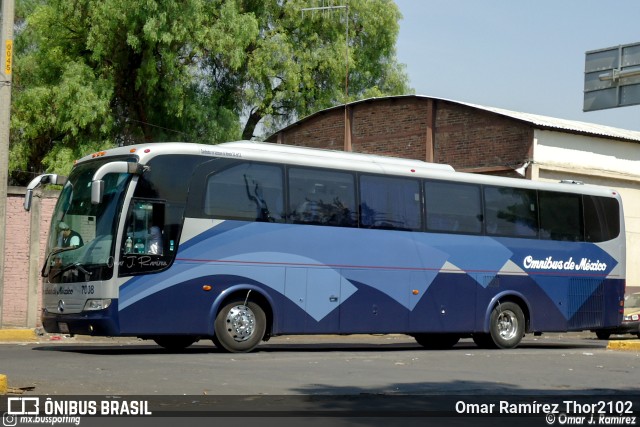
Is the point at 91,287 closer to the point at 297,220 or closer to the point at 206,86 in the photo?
the point at 297,220

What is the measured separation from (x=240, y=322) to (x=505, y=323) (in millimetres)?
6490

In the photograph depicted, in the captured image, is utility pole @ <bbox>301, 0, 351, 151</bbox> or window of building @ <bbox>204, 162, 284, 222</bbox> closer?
window of building @ <bbox>204, 162, 284, 222</bbox>

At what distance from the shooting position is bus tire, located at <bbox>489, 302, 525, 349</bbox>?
69.1ft

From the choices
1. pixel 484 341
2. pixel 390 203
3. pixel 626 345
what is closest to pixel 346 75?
pixel 484 341

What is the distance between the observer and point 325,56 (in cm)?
4478

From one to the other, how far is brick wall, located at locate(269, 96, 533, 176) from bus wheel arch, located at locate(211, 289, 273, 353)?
15.5 meters

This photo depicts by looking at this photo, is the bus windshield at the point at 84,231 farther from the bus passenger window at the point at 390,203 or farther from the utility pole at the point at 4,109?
the bus passenger window at the point at 390,203

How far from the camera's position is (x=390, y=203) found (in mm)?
19609

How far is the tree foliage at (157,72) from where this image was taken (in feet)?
120

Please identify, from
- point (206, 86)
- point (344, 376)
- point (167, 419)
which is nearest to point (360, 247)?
point (344, 376)

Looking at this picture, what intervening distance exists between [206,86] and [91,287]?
25.3 meters

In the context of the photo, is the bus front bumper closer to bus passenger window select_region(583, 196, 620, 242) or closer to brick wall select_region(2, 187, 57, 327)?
brick wall select_region(2, 187, 57, 327)

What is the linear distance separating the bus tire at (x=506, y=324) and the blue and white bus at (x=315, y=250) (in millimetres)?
34

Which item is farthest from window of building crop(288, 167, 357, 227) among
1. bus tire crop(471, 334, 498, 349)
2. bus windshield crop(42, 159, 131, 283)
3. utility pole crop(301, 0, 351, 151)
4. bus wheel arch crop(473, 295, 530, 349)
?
utility pole crop(301, 0, 351, 151)
